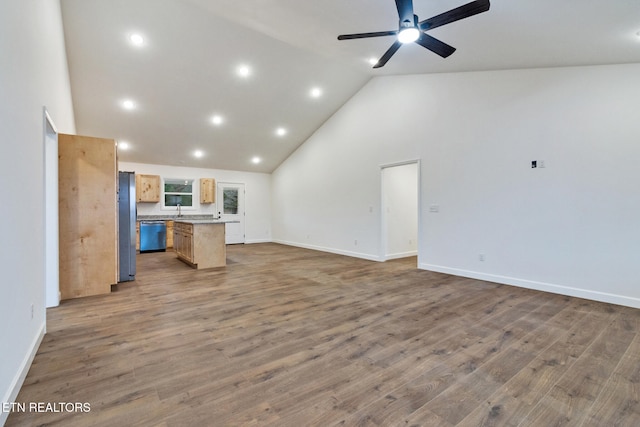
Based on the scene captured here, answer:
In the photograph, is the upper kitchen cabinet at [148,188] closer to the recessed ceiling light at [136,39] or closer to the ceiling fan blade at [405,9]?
the recessed ceiling light at [136,39]

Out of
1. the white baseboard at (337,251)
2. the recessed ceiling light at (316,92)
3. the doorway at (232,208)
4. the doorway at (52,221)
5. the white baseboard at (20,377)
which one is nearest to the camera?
the white baseboard at (20,377)

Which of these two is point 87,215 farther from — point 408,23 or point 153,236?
point 153,236

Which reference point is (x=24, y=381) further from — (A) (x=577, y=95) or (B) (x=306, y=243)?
(B) (x=306, y=243)

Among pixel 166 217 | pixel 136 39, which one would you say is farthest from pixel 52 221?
pixel 166 217

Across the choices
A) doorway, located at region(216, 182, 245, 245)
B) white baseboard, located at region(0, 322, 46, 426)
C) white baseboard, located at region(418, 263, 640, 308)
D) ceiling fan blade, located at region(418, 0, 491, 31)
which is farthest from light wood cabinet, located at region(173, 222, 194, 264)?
ceiling fan blade, located at region(418, 0, 491, 31)

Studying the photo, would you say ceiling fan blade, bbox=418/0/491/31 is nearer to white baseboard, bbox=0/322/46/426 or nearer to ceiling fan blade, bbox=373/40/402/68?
ceiling fan blade, bbox=373/40/402/68

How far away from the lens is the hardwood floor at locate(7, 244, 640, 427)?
166cm

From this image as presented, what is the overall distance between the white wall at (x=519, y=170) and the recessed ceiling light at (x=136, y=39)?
4364 mm

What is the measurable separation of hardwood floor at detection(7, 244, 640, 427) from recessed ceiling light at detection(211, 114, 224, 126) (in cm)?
435

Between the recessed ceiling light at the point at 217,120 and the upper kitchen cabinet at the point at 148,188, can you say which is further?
the upper kitchen cabinet at the point at 148,188

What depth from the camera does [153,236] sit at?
8.17m

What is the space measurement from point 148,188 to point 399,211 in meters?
7.03

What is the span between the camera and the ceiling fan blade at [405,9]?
2.48m

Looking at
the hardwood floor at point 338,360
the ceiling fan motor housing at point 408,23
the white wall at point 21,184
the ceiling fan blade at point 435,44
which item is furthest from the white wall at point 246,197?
the ceiling fan motor housing at point 408,23
